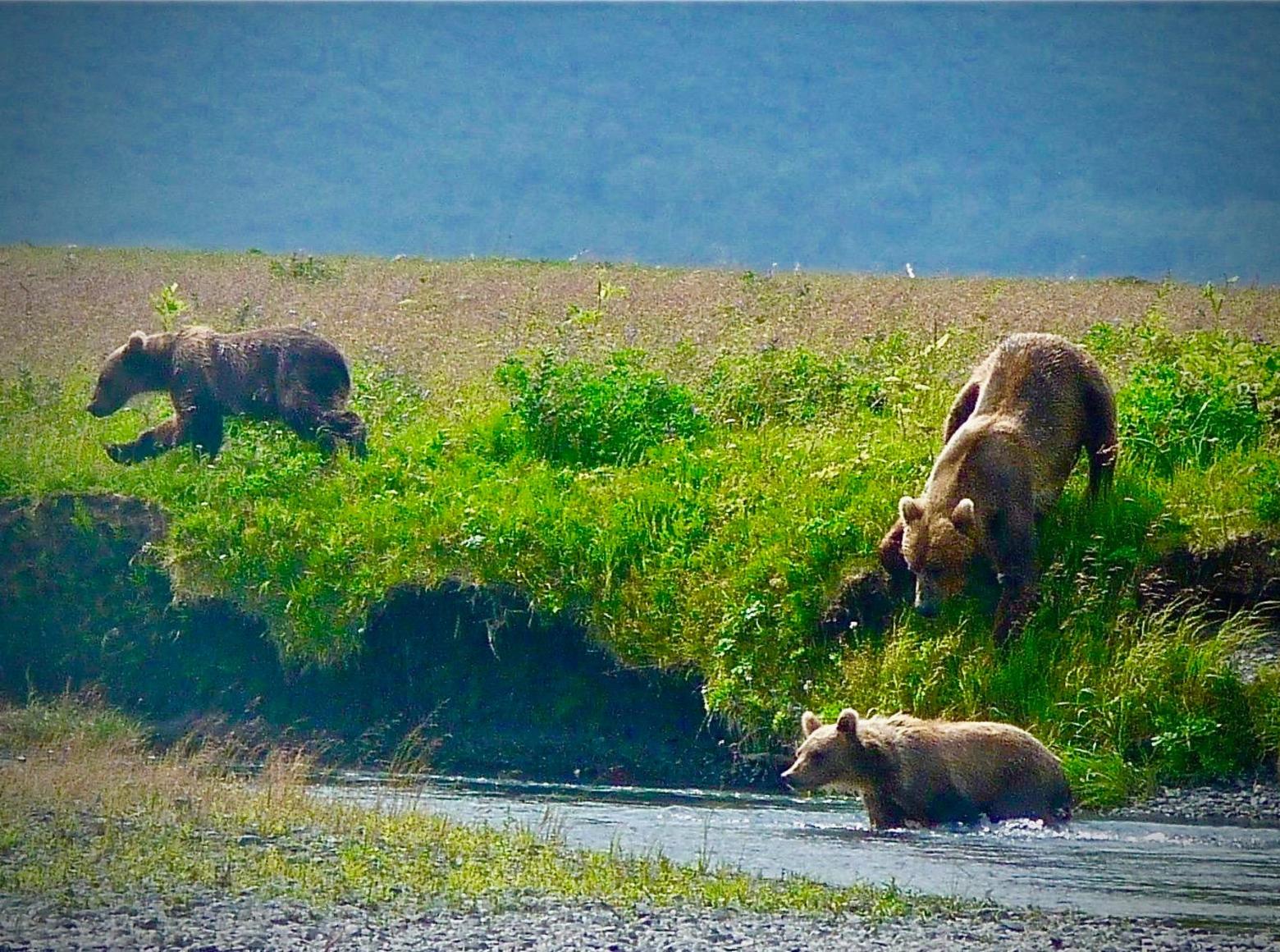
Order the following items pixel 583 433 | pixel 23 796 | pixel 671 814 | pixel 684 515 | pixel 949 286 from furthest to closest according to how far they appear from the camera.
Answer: pixel 949 286, pixel 583 433, pixel 684 515, pixel 671 814, pixel 23 796

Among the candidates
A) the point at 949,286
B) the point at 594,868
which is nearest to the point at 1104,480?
the point at 594,868

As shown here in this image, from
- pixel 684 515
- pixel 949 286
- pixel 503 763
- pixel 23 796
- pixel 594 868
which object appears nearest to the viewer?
pixel 594 868

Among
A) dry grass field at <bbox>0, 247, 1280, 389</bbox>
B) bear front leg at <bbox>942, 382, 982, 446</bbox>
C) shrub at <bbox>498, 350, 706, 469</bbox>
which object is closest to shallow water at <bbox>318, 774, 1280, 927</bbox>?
bear front leg at <bbox>942, 382, 982, 446</bbox>

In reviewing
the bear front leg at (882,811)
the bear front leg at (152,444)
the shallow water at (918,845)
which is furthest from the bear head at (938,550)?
the bear front leg at (152,444)

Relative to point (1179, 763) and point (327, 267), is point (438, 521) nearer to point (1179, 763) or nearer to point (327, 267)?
point (1179, 763)

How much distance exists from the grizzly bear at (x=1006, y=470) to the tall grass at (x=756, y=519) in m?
0.27

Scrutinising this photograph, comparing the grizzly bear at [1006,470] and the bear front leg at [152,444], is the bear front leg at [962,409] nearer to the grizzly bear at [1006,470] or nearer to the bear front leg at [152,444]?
the grizzly bear at [1006,470]

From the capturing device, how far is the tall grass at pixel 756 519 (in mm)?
9789

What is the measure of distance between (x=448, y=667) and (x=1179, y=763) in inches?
180

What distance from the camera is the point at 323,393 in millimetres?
13641

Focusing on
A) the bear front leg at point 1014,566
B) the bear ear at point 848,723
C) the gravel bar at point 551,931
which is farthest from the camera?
the bear front leg at point 1014,566

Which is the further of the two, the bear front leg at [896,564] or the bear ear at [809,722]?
the bear front leg at [896,564]

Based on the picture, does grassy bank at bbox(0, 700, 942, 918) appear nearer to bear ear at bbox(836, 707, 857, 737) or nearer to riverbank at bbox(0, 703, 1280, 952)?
riverbank at bbox(0, 703, 1280, 952)

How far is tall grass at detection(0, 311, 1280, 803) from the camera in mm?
9789
